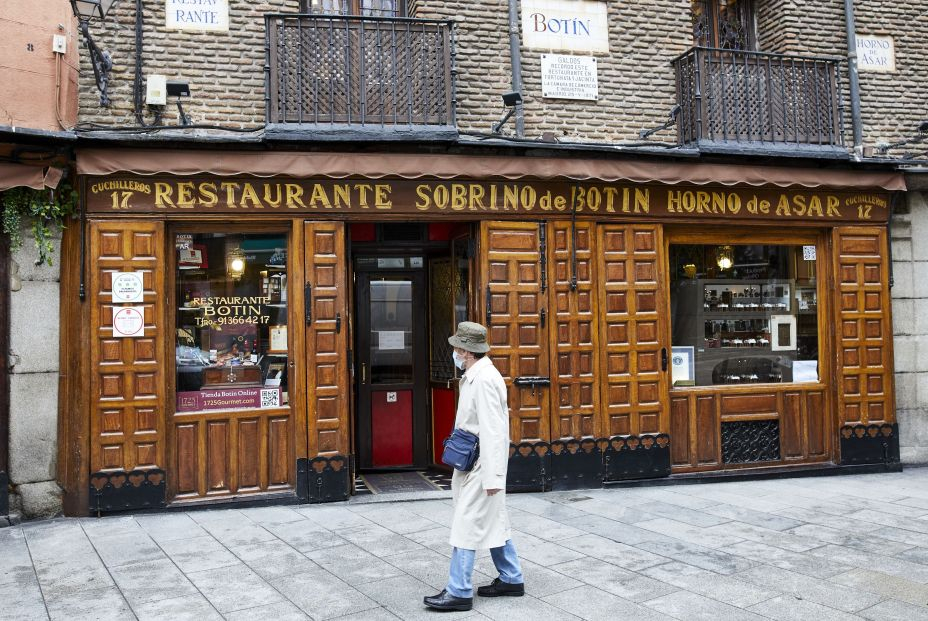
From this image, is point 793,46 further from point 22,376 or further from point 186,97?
point 22,376

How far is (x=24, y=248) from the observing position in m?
7.45

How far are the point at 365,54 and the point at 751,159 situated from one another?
15.3 feet

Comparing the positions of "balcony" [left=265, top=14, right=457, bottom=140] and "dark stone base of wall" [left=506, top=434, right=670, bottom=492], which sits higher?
"balcony" [left=265, top=14, right=457, bottom=140]

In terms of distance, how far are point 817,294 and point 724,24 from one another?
389cm

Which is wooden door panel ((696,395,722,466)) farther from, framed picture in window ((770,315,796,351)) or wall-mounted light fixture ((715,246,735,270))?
wall-mounted light fixture ((715,246,735,270))

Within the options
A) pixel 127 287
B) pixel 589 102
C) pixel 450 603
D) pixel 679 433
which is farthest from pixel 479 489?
pixel 589 102

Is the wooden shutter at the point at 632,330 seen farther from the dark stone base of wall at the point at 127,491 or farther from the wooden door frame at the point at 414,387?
the dark stone base of wall at the point at 127,491

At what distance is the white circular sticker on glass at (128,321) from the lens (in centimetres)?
751

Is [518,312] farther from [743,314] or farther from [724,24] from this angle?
[724,24]

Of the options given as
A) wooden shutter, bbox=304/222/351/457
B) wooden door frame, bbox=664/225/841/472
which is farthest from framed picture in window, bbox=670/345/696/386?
wooden shutter, bbox=304/222/351/457

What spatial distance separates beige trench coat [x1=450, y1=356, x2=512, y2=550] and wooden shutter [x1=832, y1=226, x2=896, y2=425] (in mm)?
6302

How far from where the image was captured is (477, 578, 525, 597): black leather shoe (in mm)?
5109

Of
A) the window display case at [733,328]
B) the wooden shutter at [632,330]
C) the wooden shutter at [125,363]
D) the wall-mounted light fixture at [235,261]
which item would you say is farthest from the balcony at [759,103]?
the wooden shutter at [125,363]

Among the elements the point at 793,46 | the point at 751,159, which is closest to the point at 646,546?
the point at 751,159
